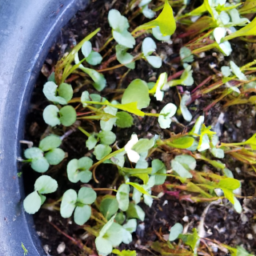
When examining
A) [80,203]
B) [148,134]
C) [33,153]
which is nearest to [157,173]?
[148,134]

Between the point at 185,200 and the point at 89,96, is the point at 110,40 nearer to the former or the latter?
the point at 89,96

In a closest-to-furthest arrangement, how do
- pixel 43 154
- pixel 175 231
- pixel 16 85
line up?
pixel 16 85 < pixel 43 154 < pixel 175 231

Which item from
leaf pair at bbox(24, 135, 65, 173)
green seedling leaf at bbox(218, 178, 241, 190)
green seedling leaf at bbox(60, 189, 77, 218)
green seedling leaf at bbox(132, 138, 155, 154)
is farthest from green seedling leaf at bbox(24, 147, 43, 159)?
green seedling leaf at bbox(218, 178, 241, 190)

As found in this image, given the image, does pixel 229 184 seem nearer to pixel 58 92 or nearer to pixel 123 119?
pixel 123 119

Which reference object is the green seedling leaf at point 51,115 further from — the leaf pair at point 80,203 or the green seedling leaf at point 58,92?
the leaf pair at point 80,203

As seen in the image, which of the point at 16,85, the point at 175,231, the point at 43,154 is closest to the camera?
the point at 16,85

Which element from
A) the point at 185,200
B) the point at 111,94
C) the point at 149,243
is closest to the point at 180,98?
the point at 111,94

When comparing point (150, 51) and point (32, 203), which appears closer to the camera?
point (32, 203)
